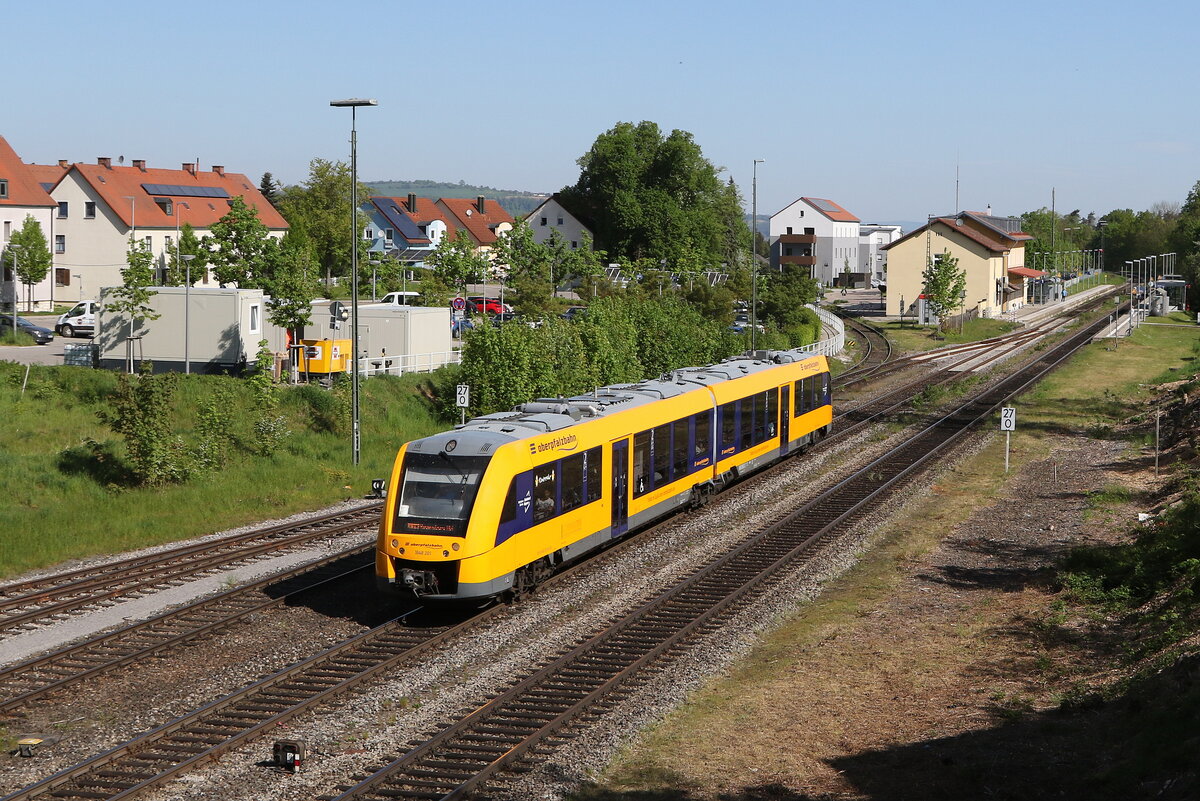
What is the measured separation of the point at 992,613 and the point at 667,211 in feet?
275

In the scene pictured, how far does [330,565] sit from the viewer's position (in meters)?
23.2

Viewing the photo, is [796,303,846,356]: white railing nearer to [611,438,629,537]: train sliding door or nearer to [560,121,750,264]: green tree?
[560,121,750,264]: green tree

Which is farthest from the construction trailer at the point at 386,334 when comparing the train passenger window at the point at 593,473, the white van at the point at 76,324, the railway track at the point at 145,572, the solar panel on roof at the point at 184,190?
the solar panel on roof at the point at 184,190

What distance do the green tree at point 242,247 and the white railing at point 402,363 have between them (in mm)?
6859

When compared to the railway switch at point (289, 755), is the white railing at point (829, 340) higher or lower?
higher

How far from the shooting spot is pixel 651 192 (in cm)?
10244

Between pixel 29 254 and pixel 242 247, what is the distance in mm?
22300

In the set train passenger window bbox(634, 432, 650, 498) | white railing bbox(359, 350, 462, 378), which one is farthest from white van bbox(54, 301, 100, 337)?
train passenger window bbox(634, 432, 650, 498)

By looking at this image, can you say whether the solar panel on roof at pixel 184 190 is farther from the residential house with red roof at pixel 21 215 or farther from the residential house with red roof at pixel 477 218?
the residential house with red roof at pixel 477 218

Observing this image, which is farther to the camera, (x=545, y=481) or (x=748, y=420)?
(x=748, y=420)

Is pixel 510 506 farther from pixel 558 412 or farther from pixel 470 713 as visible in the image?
pixel 470 713

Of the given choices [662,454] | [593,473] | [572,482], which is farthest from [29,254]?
[572,482]

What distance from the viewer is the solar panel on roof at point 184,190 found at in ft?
275

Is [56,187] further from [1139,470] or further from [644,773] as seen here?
[644,773]
